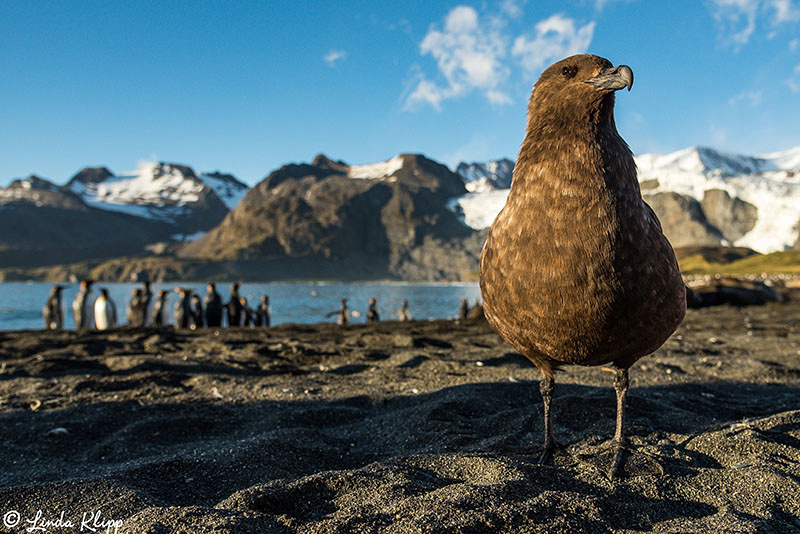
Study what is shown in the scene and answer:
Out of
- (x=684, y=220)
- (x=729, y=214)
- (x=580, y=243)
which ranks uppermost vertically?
(x=729, y=214)

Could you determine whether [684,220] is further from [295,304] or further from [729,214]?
[295,304]

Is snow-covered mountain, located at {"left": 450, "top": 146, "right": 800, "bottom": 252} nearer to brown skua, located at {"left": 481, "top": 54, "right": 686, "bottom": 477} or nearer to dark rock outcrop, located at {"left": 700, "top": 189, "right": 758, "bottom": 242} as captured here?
dark rock outcrop, located at {"left": 700, "top": 189, "right": 758, "bottom": 242}

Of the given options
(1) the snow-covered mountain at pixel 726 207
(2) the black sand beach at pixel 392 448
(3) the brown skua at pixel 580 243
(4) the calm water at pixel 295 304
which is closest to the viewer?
(2) the black sand beach at pixel 392 448

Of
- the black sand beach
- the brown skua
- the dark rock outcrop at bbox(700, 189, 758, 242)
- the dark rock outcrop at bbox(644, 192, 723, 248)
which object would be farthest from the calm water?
the dark rock outcrop at bbox(700, 189, 758, 242)

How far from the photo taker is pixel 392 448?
172 inches

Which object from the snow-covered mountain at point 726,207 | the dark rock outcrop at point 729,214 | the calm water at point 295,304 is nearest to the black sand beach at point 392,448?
the calm water at point 295,304

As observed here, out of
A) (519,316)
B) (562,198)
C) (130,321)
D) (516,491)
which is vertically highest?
(562,198)

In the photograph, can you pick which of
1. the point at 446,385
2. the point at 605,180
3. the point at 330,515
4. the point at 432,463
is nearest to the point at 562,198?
the point at 605,180

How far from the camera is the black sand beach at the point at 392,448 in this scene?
2711mm

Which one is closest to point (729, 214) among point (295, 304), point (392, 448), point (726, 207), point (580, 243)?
point (726, 207)

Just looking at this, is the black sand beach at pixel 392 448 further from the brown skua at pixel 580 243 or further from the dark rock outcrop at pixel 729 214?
the dark rock outcrop at pixel 729 214

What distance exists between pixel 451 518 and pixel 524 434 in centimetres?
215

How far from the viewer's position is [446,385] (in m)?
6.79

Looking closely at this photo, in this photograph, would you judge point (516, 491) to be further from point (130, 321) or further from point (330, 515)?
point (130, 321)
